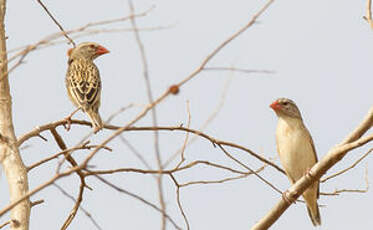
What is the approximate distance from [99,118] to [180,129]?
248 centimetres

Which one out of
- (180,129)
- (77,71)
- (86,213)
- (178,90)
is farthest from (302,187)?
(77,71)

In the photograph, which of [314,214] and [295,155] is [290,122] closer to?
[295,155]

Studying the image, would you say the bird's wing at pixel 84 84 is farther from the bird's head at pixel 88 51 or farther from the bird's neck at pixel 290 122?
the bird's neck at pixel 290 122

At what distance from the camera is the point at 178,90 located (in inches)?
93.3

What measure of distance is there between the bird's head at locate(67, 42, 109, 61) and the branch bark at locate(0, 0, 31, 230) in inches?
169

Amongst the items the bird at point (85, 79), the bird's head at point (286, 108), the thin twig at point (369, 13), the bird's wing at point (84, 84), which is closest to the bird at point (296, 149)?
the bird's head at point (286, 108)

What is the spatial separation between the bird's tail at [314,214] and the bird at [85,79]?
217 centimetres

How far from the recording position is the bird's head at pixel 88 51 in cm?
883

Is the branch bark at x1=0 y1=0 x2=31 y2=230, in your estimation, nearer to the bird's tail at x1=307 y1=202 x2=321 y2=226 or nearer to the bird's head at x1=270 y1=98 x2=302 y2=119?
the bird's head at x1=270 y1=98 x2=302 y2=119

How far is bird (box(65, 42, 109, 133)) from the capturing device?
6918mm

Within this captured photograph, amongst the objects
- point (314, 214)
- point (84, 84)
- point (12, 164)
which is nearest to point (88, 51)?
point (84, 84)

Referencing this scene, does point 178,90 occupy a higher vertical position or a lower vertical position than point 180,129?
lower

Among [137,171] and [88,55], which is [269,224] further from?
[88,55]

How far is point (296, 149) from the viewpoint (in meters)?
6.47
